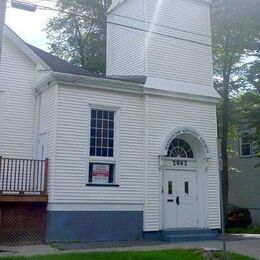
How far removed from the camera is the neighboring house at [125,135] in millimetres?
15094

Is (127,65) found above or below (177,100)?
above

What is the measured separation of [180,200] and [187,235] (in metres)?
1.44

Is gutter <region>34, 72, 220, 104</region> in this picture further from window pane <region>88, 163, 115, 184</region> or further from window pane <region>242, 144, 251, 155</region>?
window pane <region>242, 144, 251, 155</region>

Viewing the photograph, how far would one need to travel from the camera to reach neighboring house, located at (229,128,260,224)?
30.8 metres

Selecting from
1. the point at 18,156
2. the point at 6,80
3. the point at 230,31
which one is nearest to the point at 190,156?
the point at 18,156

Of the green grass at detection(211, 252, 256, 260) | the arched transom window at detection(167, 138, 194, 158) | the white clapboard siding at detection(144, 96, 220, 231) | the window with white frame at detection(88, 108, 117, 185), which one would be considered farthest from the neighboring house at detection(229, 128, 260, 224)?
the green grass at detection(211, 252, 256, 260)

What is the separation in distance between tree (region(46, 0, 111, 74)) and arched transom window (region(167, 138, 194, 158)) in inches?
511

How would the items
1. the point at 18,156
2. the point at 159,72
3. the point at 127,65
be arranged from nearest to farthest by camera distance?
the point at 18,156
the point at 159,72
the point at 127,65

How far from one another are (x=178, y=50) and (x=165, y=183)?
5.62 metres

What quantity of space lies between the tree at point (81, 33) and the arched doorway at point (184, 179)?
1325 cm

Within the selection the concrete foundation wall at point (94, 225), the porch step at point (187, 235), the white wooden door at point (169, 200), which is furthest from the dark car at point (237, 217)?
the concrete foundation wall at point (94, 225)

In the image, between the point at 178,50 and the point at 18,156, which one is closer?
the point at 18,156

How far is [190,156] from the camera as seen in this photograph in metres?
18.0

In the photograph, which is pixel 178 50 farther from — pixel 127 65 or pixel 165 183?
pixel 165 183
